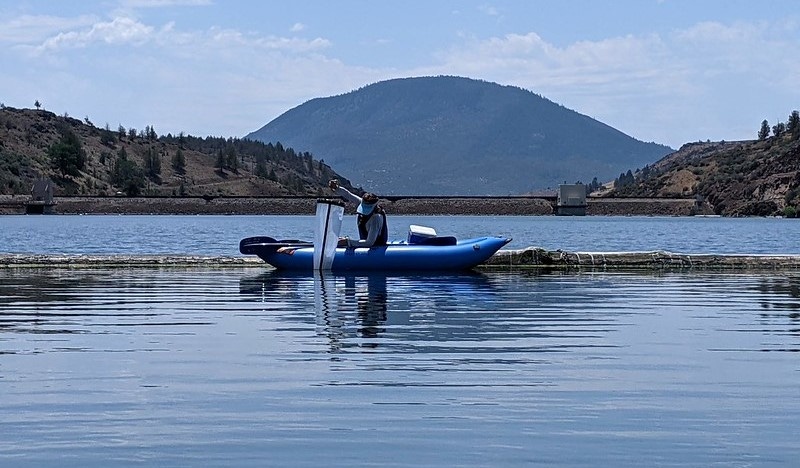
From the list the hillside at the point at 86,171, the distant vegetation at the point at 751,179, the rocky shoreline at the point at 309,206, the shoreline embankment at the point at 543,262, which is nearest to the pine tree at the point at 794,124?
the distant vegetation at the point at 751,179

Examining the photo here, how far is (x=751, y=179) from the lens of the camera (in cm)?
15888

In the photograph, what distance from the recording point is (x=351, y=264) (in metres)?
25.6

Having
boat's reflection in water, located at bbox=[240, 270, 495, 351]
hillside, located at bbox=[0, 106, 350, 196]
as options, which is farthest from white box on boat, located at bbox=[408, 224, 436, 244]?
hillside, located at bbox=[0, 106, 350, 196]

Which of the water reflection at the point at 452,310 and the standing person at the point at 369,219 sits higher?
the standing person at the point at 369,219

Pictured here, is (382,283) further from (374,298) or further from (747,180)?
(747,180)

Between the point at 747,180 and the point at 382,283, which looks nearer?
the point at 382,283

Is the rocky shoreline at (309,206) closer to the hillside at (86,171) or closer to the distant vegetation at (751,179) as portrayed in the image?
the distant vegetation at (751,179)

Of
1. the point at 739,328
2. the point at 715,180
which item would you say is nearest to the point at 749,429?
the point at 739,328

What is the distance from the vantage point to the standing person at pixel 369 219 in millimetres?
25078

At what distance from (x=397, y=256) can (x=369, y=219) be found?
0.90m

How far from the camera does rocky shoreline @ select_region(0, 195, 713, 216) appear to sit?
15338 cm

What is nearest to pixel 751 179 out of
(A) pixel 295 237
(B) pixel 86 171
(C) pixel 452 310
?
(B) pixel 86 171

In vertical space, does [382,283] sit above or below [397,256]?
below

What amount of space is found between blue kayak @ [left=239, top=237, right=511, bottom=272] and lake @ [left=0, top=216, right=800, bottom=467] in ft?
17.8
